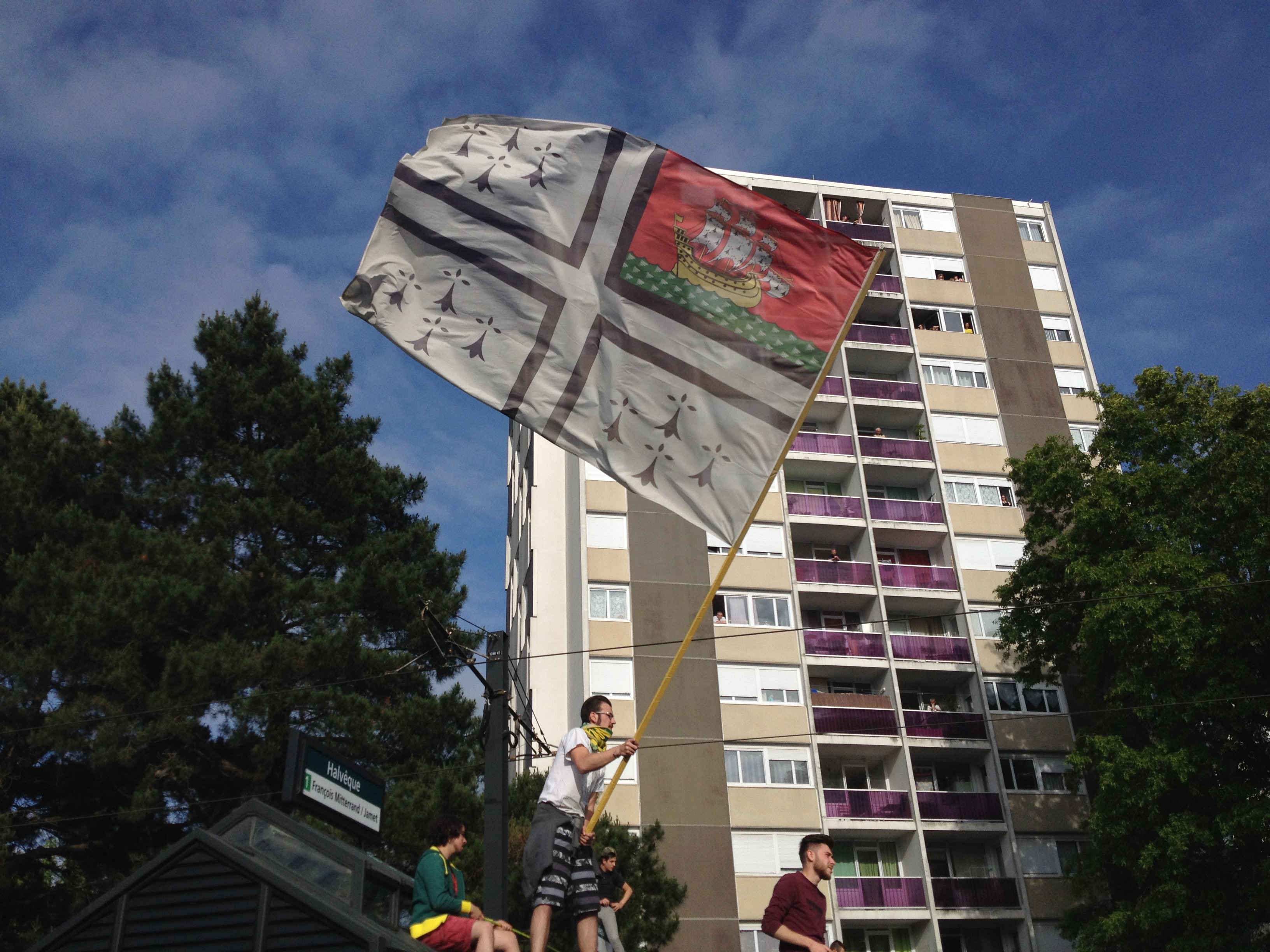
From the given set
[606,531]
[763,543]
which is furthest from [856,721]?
[606,531]

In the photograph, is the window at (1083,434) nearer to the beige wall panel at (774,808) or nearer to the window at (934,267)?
the window at (934,267)

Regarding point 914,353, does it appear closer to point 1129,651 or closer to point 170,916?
point 1129,651

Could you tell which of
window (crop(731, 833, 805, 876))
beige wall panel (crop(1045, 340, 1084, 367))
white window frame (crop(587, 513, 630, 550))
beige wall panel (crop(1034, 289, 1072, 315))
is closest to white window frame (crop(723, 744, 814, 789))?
window (crop(731, 833, 805, 876))

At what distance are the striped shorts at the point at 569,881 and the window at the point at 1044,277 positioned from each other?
166ft

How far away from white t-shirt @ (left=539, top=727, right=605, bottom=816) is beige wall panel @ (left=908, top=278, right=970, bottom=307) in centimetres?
4713

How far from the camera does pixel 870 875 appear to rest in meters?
40.4

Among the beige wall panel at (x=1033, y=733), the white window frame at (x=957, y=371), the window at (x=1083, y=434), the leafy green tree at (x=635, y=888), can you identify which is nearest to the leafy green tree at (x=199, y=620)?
the leafy green tree at (x=635, y=888)

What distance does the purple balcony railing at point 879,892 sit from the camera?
1529 inches

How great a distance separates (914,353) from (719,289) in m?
41.9

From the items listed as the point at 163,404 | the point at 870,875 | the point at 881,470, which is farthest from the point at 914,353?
the point at 163,404

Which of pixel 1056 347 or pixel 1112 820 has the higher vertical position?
pixel 1056 347

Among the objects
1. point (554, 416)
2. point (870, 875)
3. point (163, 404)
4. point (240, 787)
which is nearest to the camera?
point (554, 416)

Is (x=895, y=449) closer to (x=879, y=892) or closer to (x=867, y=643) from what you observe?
(x=867, y=643)

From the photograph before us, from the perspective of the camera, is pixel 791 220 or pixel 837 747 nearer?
pixel 791 220
